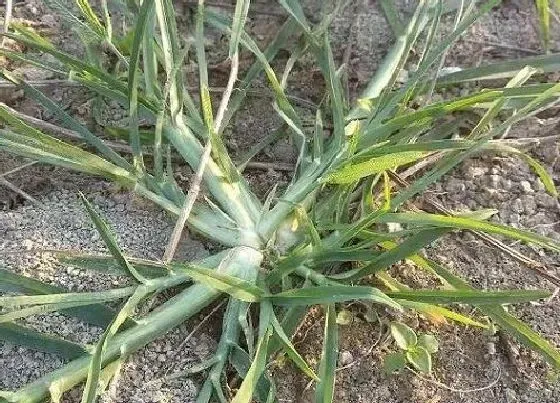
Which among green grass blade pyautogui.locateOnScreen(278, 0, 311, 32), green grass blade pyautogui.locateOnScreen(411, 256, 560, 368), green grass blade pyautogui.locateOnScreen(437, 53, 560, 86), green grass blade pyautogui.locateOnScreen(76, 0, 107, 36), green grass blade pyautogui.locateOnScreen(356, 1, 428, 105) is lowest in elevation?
green grass blade pyautogui.locateOnScreen(411, 256, 560, 368)

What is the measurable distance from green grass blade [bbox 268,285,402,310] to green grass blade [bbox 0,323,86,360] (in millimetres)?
295

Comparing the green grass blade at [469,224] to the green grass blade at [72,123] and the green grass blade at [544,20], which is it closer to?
the green grass blade at [72,123]

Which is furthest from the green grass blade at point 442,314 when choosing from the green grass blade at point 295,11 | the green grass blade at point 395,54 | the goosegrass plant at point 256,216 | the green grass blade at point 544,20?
the green grass blade at point 544,20

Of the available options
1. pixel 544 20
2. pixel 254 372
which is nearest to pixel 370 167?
pixel 254 372

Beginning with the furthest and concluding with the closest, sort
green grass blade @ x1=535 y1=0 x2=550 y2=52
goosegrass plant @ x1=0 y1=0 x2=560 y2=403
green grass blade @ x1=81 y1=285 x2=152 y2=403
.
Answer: green grass blade @ x1=535 y1=0 x2=550 y2=52
goosegrass plant @ x1=0 y1=0 x2=560 y2=403
green grass blade @ x1=81 y1=285 x2=152 y2=403

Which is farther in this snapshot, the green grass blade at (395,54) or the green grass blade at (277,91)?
the green grass blade at (395,54)

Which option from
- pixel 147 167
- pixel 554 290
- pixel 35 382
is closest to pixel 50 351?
pixel 35 382

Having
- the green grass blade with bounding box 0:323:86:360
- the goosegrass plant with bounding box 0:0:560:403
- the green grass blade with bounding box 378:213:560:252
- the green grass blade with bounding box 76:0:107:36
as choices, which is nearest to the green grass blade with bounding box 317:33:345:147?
the goosegrass plant with bounding box 0:0:560:403

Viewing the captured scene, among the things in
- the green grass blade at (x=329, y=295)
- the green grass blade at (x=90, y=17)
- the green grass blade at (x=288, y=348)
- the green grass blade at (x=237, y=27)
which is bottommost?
the green grass blade at (x=288, y=348)

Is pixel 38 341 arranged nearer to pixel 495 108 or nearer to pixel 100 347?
pixel 100 347

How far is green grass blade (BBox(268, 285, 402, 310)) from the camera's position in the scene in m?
1.13

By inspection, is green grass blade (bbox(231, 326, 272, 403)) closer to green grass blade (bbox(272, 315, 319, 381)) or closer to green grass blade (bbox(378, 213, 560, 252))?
green grass blade (bbox(272, 315, 319, 381))

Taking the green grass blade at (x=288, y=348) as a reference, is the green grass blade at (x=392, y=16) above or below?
above

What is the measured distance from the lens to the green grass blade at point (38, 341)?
3.88 ft
